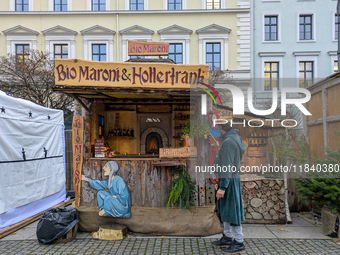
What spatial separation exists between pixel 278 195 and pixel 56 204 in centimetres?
592

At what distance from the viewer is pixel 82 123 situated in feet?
19.0

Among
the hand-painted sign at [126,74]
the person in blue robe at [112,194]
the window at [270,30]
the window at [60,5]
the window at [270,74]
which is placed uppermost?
the window at [60,5]

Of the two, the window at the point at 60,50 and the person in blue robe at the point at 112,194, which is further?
the window at the point at 60,50

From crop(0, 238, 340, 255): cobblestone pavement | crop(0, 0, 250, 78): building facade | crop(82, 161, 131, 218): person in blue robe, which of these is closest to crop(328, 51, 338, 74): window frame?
crop(0, 0, 250, 78): building facade

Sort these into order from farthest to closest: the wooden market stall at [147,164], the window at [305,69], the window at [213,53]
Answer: the window at [305,69] < the window at [213,53] < the wooden market stall at [147,164]

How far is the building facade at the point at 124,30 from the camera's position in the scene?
1945 cm

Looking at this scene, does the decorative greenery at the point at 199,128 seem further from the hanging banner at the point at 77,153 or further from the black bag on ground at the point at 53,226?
the black bag on ground at the point at 53,226

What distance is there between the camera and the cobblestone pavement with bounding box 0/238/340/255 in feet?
15.3

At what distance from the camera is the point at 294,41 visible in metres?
20.2

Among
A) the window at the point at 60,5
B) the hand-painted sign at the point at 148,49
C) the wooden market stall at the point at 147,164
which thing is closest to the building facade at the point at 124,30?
the window at the point at 60,5

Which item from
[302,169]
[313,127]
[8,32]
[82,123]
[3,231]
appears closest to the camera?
[3,231]

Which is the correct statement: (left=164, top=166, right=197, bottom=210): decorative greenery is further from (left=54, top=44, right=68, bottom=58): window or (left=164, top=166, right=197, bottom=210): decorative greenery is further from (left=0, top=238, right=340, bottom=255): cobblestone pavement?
(left=54, top=44, right=68, bottom=58): window

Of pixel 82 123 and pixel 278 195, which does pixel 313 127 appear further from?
pixel 82 123

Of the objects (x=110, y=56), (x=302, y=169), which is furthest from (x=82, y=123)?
(x=110, y=56)
